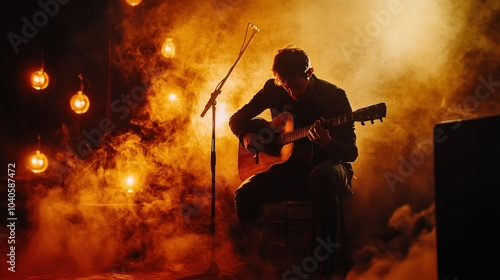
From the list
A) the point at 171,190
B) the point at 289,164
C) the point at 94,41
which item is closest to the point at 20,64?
the point at 94,41

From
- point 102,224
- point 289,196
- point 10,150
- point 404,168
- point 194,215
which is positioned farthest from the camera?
point 10,150

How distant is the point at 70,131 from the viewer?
8.09m

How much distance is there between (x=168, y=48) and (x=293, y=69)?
2848mm

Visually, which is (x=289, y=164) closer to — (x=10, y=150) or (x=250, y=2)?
(x=250, y=2)

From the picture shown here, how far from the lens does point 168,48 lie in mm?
5703

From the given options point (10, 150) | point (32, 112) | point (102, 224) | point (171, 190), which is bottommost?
point (102, 224)

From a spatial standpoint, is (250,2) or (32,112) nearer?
(250,2)

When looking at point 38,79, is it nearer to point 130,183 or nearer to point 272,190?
point 130,183

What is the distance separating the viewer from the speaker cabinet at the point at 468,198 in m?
0.86

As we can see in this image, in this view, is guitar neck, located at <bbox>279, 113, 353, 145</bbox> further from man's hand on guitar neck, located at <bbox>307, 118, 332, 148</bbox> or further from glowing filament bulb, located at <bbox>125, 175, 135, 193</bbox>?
glowing filament bulb, located at <bbox>125, 175, 135, 193</bbox>

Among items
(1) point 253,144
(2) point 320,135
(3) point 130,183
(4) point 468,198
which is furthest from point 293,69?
(3) point 130,183

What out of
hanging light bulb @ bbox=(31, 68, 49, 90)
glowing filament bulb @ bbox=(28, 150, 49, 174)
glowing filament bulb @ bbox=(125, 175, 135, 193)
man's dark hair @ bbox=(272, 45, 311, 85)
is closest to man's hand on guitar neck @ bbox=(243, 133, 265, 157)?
man's dark hair @ bbox=(272, 45, 311, 85)

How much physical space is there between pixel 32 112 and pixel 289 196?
255 inches

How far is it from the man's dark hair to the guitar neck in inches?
16.8
